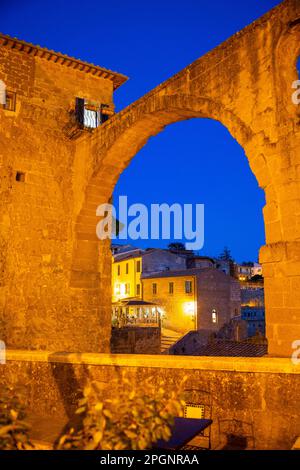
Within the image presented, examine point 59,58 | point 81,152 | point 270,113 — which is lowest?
point 270,113

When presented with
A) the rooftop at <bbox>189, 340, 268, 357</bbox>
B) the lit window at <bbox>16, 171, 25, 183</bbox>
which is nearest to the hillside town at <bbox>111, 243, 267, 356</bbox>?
the rooftop at <bbox>189, 340, 268, 357</bbox>

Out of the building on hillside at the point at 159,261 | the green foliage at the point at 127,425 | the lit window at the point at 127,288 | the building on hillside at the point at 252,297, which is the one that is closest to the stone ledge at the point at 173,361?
the green foliage at the point at 127,425

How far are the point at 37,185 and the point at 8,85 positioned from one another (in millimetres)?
2444

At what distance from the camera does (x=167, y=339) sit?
27531mm

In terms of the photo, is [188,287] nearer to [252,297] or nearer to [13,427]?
[252,297]

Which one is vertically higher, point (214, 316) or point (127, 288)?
point (127, 288)

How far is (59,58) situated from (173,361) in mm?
8664

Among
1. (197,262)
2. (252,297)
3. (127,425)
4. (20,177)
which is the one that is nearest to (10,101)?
(20,177)

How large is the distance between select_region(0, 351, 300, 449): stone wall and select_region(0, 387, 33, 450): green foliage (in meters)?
2.03

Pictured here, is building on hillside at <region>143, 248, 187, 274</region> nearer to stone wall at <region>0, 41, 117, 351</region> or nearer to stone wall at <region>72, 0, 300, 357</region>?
stone wall at <region>0, 41, 117, 351</region>

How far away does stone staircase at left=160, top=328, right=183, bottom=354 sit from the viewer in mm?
25150

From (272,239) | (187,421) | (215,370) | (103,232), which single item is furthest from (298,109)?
(103,232)
